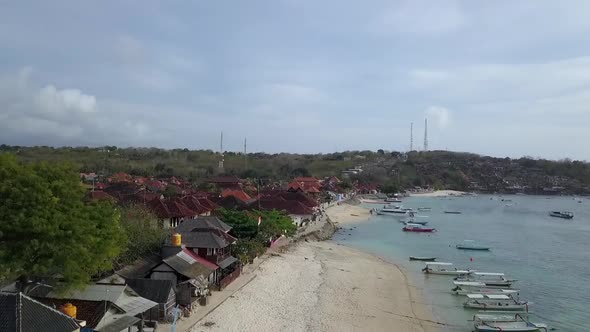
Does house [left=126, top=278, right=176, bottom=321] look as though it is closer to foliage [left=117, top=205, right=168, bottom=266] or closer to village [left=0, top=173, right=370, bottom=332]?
village [left=0, top=173, right=370, bottom=332]

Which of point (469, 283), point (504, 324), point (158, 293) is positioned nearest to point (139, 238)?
point (158, 293)

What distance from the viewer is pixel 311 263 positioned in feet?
128

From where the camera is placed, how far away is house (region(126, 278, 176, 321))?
21.3 meters

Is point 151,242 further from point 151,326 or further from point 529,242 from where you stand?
point 529,242

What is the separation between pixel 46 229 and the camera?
58.2 ft

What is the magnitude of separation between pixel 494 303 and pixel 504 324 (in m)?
4.76

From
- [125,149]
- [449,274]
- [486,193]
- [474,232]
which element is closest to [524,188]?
[486,193]

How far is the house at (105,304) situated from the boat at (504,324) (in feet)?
54.6

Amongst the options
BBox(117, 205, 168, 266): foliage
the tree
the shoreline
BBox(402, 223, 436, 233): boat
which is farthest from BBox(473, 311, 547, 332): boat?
BBox(402, 223, 436, 233): boat

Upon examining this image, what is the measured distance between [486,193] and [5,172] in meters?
167

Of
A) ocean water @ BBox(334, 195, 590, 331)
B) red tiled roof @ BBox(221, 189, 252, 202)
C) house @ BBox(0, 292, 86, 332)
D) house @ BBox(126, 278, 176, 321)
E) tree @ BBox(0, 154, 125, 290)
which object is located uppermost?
tree @ BBox(0, 154, 125, 290)

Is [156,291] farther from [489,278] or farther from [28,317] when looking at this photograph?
[489,278]

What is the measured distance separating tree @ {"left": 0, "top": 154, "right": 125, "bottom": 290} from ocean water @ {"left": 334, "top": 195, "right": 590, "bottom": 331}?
18389mm

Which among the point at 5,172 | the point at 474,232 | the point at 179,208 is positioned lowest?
the point at 474,232
